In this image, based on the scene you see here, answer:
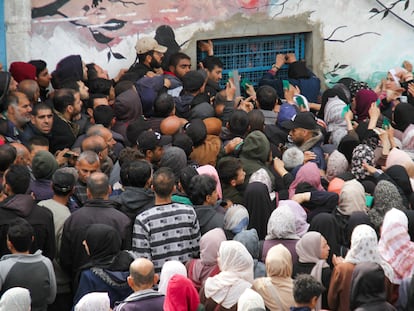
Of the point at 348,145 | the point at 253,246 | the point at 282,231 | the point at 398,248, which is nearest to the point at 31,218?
the point at 253,246

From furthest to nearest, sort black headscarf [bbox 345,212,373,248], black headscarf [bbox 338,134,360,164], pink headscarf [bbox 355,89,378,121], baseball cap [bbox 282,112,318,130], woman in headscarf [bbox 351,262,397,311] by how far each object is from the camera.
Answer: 1. pink headscarf [bbox 355,89,378,121]
2. black headscarf [bbox 338,134,360,164]
3. baseball cap [bbox 282,112,318,130]
4. black headscarf [bbox 345,212,373,248]
5. woman in headscarf [bbox 351,262,397,311]

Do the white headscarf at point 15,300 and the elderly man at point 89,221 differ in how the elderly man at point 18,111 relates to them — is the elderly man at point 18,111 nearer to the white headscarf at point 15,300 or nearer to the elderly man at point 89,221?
the elderly man at point 89,221

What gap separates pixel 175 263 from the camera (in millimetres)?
8258

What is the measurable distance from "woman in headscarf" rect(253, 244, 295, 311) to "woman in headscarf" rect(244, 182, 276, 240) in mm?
1743

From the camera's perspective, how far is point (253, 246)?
862 cm

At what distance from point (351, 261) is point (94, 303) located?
2066 millimetres

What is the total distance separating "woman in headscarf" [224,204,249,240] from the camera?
Answer: 29.9 ft

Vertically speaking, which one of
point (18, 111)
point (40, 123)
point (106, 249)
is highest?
point (18, 111)

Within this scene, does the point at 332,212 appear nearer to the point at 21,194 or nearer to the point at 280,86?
the point at 21,194

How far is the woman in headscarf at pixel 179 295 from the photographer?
7.67 metres

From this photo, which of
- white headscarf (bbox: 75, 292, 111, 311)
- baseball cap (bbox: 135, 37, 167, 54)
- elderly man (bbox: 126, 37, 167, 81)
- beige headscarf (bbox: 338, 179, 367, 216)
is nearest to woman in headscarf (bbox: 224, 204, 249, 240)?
beige headscarf (bbox: 338, 179, 367, 216)

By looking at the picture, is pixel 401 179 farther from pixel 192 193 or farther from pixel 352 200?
pixel 192 193

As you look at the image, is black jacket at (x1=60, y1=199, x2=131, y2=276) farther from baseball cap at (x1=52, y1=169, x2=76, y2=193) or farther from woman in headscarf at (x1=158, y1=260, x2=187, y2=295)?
woman in headscarf at (x1=158, y1=260, x2=187, y2=295)

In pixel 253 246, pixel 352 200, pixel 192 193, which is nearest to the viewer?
pixel 253 246
